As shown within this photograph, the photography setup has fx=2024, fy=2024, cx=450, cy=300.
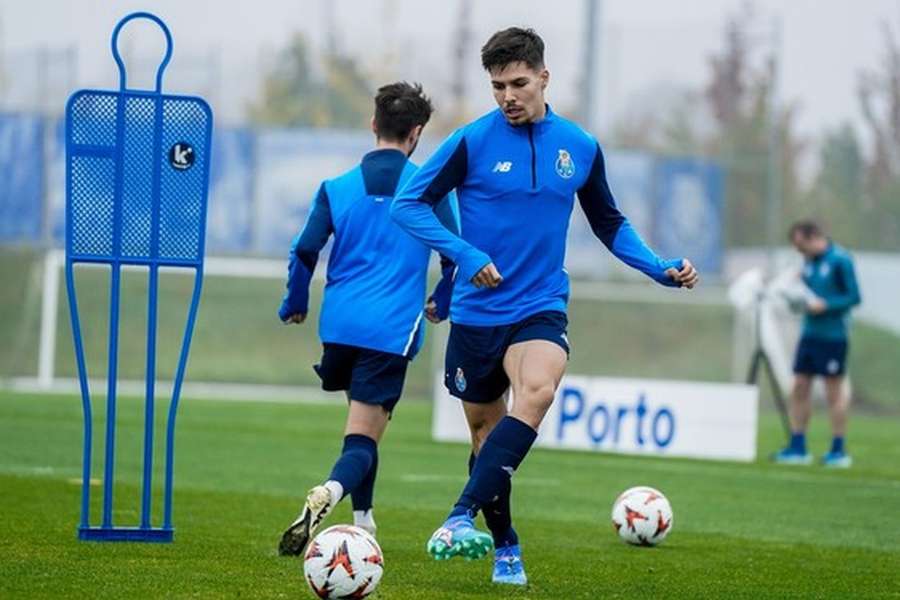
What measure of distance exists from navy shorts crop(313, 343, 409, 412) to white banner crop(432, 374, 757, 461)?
844 centimetres

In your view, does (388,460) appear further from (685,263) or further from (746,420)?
(685,263)

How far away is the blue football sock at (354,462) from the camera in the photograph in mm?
8844

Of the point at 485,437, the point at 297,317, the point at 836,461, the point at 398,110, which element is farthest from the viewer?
the point at 836,461

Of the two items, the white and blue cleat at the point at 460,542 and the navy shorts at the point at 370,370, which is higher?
the navy shorts at the point at 370,370

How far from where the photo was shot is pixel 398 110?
30.6ft

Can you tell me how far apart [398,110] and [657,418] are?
29.3 ft

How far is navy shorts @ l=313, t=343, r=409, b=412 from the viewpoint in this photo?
920cm

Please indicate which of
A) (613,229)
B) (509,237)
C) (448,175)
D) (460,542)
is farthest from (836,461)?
(460,542)

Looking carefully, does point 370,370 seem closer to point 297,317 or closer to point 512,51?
point 297,317

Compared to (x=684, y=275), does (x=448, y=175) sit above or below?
above

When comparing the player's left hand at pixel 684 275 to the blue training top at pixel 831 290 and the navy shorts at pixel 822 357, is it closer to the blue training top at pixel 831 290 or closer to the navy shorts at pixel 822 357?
the blue training top at pixel 831 290

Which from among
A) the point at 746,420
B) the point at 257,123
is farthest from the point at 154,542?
the point at 257,123

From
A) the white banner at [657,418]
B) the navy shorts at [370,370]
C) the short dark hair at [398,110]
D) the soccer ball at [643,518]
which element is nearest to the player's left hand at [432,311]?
the navy shorts at [370,370]

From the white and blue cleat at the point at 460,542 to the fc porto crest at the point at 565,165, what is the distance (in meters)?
1.48
